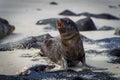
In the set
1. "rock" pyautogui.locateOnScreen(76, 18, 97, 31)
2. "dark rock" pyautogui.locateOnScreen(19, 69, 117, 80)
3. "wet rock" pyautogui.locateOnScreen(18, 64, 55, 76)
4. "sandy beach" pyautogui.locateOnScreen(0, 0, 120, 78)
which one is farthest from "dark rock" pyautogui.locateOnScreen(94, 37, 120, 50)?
"dark rock" pyautogui.locateOnScreen(19, 69, 117, 80)

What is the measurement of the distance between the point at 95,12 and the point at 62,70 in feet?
30.9

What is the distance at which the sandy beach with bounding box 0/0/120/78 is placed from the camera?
729 centimetres

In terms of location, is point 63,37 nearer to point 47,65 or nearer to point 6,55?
point 47,65

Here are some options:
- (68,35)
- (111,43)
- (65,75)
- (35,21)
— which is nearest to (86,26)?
(35,21)

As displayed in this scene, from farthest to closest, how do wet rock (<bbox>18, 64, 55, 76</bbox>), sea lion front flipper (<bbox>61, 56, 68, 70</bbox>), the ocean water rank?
the ocean water, sea lion front flipper (<bbox>61, 56, 68, 70</bbox>), wet rock (<bbox>18, 64, 55, 76</bbox>)

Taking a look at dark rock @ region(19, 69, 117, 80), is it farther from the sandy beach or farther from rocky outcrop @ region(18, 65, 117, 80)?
the sandy beach

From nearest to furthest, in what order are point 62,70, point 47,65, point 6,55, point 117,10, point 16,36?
1. point 62,70
2. point 47,65
3. point 6,55
4. point 16,36
5. point 117,10

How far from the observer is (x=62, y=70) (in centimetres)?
656

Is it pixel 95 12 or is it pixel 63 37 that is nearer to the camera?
pixel 63 37

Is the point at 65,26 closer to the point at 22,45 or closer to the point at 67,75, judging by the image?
the point at 67,75

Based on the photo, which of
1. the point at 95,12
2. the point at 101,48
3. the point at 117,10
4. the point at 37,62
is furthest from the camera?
the point at 117,10

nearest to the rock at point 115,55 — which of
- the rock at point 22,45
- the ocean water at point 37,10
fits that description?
the rock at point 22,45

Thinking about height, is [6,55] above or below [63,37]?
below

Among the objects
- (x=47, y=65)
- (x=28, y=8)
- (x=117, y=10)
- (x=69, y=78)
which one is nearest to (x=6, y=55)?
(x=47, y=65)
